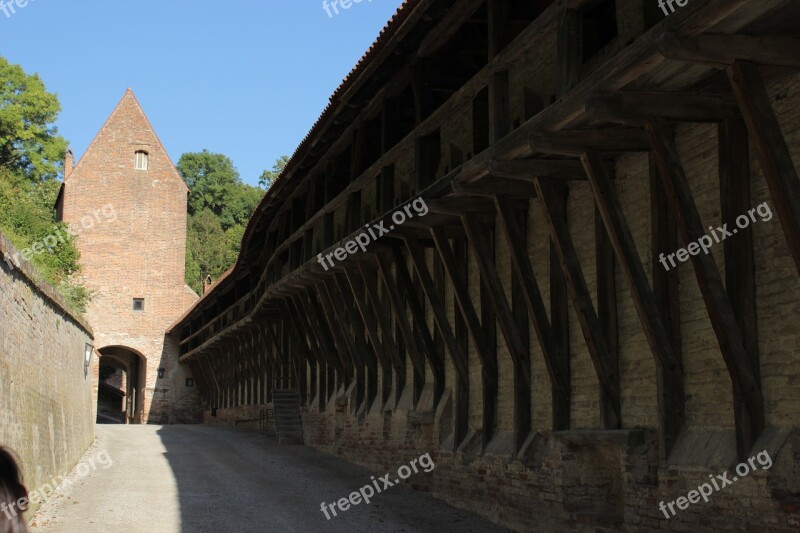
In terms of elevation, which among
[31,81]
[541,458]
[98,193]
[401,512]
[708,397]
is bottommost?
[401,512]

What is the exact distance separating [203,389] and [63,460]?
2482cm

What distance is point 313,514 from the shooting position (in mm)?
12008

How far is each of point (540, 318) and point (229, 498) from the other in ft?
19.3

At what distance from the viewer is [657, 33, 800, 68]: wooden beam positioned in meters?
6.32

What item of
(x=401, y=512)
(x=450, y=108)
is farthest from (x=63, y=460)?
(x=450, y=108)

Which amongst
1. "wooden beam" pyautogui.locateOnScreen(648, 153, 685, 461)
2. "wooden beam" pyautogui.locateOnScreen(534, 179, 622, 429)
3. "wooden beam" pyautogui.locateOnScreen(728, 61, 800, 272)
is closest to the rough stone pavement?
"wooden beam" pyautogui.locateOnScreen(534, 179, 622, 429)

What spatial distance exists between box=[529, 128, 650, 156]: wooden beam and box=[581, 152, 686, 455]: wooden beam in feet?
0.87

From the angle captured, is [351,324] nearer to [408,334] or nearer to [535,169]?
[408,334]

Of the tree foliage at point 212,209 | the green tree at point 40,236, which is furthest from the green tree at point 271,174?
the green tree at point 40,236

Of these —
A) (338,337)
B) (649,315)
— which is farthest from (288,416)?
(649,315)

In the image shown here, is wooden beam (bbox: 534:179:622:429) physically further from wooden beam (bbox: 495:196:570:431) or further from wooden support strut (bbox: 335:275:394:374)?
wooden support strut (bbox: 335:275:394:374)

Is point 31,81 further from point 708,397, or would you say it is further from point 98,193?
point 708,397

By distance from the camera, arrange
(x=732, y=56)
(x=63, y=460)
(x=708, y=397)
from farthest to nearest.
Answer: (x=63, y=460) < (x=708, y=397) < (x=732, y=56)

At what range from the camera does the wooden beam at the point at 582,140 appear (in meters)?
8.18
